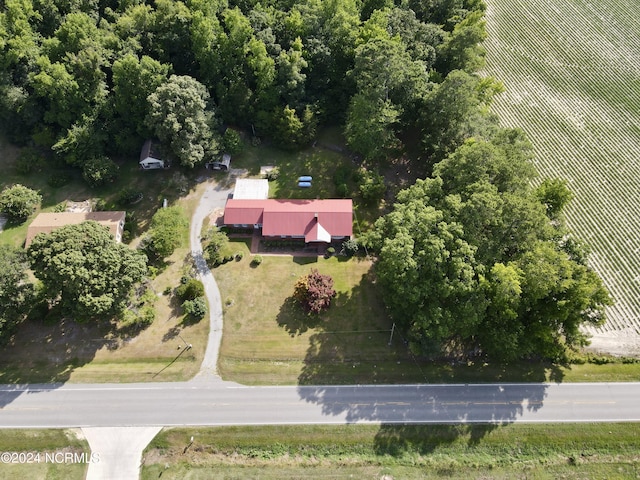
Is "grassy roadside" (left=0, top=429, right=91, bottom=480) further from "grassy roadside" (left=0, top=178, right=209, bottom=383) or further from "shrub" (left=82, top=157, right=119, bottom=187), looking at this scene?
"shrub" (left=82, top=157, right=119, bottom=187)

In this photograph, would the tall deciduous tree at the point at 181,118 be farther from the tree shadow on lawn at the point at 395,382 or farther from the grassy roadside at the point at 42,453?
the grassy roadside at the point at 42,453

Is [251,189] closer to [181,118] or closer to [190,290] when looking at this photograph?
[181,118]

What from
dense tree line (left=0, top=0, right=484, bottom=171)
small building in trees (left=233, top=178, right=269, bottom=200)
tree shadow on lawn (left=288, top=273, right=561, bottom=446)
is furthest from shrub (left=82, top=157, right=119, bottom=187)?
tree shadow on lawn (left=288, top=273, right=561, bottom=446)

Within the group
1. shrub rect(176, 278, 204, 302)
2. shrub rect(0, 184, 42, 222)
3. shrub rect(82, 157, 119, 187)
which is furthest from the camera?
shrub rect(82, 157, 119, 187)

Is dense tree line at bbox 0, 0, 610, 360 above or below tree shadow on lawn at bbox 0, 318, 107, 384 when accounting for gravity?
above

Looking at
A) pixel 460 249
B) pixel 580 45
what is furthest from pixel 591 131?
pixel 460 249

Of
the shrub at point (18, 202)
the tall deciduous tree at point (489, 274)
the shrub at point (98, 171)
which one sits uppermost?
the tall deciduous tree at point (489, 274)

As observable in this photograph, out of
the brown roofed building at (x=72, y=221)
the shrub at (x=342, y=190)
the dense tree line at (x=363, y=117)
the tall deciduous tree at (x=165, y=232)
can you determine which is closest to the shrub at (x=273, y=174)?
the dense tree line at (x=363, y=117)
